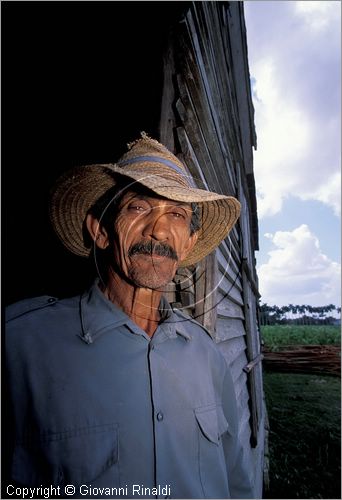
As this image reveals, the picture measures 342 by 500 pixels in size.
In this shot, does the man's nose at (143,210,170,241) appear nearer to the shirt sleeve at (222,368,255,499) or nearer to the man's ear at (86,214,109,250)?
the man's ear at (86,214,109,250)

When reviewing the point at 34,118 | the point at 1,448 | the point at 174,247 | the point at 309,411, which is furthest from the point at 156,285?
the point at 309,411

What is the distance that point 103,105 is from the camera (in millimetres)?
2656

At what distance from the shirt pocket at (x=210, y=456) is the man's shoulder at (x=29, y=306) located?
846mm

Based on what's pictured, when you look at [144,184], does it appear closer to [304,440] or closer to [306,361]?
[304,440]

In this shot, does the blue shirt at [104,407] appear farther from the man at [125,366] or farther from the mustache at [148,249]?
the mustache at [148,249]

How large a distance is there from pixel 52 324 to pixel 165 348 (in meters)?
0.54

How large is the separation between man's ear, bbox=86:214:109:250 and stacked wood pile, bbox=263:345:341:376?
56.2 ft

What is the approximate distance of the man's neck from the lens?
4.76 feet

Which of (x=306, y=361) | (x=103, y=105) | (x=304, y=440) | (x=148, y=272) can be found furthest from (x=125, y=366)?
(x=306, y=361)

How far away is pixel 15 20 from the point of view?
216 cm

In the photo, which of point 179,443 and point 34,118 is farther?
point 34,118

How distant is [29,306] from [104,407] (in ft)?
1.80

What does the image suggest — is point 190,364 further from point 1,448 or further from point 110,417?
point 1,448

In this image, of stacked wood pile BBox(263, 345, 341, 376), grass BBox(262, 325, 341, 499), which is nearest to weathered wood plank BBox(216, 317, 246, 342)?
grass BBox(262, 325, 341, 499)
